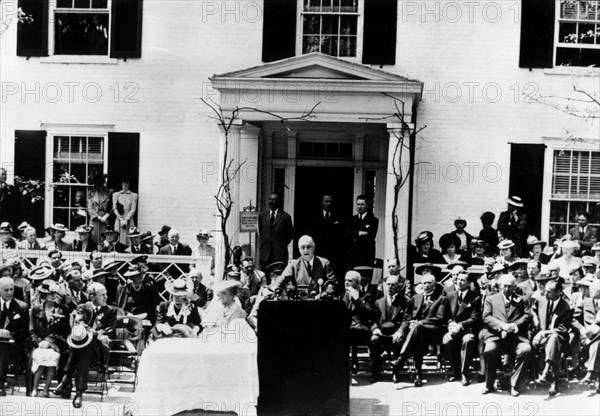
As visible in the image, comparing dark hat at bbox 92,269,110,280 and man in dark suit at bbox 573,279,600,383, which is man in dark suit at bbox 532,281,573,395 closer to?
man in dark suit at bbox 573,279,600,383

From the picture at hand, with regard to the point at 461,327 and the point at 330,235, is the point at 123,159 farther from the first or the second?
the point at 461,327

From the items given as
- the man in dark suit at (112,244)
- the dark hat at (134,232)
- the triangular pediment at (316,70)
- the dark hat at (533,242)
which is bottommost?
the man in dark suit at (112,244)

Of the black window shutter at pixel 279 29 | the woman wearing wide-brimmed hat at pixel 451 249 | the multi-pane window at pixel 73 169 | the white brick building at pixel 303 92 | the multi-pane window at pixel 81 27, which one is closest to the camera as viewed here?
the woman wearing wide-brimmed hat at pixel 451 249

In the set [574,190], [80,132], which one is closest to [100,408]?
[80,132]

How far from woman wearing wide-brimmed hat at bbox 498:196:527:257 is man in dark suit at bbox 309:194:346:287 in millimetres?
2002

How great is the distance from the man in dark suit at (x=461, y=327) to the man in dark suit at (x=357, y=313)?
0.82 meters

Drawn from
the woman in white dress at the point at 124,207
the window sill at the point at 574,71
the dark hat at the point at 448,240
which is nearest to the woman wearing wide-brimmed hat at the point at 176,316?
the woman in white dress at the point at 124,207

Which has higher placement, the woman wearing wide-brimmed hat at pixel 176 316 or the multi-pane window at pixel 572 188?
the multi-pane window at pixel 572 188

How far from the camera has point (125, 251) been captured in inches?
376

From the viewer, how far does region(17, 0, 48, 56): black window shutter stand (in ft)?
33.2

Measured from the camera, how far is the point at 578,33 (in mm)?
9891

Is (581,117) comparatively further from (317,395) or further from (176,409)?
(176,409)

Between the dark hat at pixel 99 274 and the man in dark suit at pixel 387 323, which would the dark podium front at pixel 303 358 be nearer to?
the man in dark suit at pixel 387 323

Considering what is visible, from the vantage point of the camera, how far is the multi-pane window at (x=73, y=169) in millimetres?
10195
